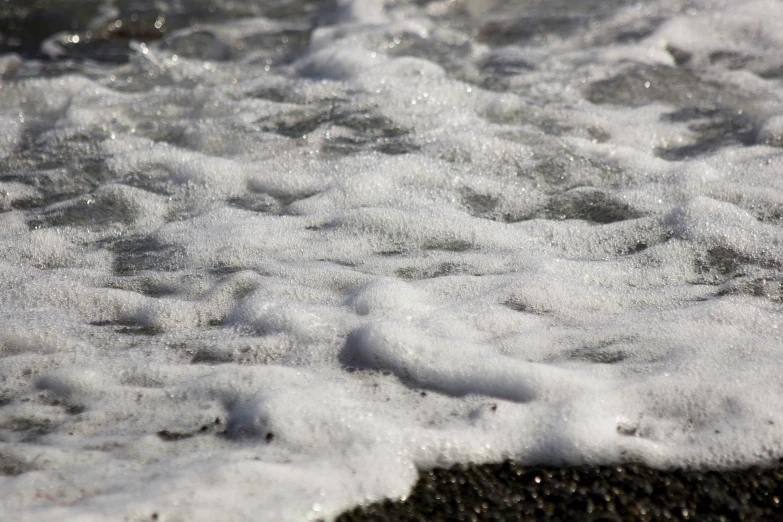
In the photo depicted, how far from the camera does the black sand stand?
184 cm

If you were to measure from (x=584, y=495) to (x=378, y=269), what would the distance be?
1291 mm

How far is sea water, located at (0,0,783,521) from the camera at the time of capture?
2.03m

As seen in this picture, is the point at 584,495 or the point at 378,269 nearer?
the point at 584,495

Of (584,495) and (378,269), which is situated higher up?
(378,269)

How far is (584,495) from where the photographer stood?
190 cm

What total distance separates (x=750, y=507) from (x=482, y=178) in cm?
205

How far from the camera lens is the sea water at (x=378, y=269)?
6.66 ft

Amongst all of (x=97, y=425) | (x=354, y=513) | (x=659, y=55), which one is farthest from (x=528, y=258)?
(x=659, y=55)

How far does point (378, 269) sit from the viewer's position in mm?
2930

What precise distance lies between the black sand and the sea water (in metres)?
0.05

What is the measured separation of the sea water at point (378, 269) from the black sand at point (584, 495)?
0.05 meters

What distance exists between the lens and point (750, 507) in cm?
186

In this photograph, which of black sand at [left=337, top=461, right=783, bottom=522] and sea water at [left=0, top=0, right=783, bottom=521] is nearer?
black sand at [left=337, top=461, right=783, bottom=522]

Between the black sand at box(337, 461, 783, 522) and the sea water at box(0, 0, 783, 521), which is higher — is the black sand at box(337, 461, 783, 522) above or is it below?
below
